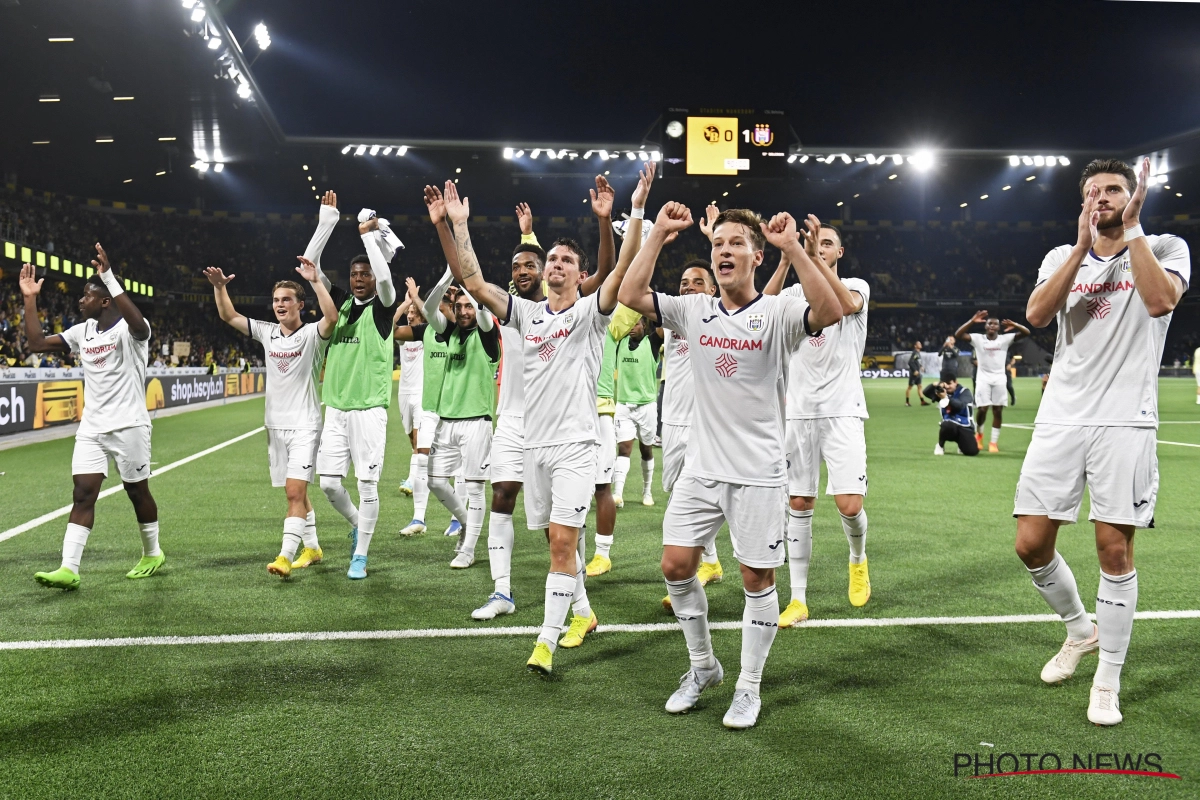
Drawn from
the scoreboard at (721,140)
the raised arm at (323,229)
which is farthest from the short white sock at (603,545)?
the scoreboard at (721,140)

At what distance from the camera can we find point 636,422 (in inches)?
418

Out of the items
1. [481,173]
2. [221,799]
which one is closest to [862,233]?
[481,173]

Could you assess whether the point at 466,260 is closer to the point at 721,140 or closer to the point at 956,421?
the point at 956,421

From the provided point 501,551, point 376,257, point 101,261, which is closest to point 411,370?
point 101,261

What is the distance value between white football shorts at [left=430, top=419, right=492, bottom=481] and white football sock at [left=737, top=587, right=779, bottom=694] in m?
3.29

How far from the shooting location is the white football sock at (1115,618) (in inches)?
161

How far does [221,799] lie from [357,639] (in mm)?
2095

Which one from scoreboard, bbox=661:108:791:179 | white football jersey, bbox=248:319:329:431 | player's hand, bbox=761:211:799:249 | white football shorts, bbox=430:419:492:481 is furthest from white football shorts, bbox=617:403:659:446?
scoreboard, bbox=661:108:791:179

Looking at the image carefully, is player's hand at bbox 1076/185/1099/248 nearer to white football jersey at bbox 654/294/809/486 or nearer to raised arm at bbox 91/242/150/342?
white football jersey at bbox 654/294/809/486

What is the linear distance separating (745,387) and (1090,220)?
1683 millimetres

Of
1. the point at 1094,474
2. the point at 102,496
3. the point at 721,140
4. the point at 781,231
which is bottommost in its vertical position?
the point at 102,496

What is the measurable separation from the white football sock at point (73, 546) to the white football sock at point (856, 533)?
5.42 m

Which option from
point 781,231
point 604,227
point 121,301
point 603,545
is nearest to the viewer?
point 781,231

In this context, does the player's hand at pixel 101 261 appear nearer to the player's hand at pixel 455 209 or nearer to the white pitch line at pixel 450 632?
the white pitch line at pixel 450 632
